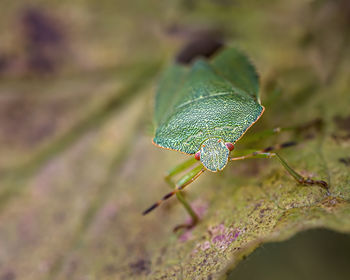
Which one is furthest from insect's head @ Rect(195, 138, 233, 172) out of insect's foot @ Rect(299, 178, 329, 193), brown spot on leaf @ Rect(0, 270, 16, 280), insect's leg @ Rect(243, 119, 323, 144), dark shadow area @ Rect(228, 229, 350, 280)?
brown spot on leaf @ Rect(0, 270, 16, 280)

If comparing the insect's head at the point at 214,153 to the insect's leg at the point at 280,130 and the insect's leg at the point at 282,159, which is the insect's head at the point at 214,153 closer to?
the insect's leg at the point at 282,159

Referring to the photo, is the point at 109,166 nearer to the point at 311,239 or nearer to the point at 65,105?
the point at 65,105

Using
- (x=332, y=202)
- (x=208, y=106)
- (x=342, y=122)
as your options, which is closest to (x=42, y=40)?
(x=208, y=106)

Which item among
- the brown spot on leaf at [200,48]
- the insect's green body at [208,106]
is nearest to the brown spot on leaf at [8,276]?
the insect's green body at [208,106]

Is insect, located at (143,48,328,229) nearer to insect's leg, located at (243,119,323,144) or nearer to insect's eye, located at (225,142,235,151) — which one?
insect's eye, located at (225,142,235,151)

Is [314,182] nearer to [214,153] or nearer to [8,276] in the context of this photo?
[214,153]

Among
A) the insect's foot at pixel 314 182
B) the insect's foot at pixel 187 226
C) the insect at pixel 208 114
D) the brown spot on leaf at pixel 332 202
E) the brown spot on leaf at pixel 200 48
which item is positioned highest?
the brown spot on leaf at pixel 200 48

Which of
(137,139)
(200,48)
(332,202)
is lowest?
(332,202)
